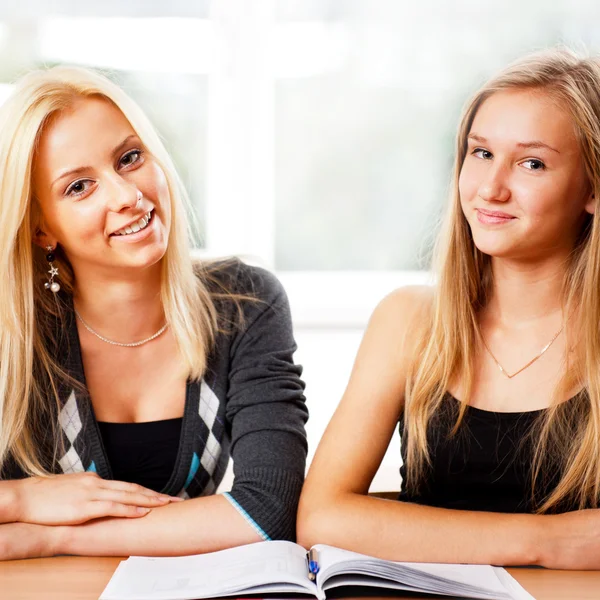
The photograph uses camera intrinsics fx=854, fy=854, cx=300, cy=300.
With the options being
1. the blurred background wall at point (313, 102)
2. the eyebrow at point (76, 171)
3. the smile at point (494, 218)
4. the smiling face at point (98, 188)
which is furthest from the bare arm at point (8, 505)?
the blurred background wall at point (313, 102)

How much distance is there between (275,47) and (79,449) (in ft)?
7.26

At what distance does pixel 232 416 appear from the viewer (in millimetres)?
1794

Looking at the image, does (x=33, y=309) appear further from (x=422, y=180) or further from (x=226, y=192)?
(x=422, y=180)

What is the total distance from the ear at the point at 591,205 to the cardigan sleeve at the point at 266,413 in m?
0.68

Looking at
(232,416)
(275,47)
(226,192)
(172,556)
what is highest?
(275,47)

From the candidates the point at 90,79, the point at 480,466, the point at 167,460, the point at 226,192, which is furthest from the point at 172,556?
the point at 226,192

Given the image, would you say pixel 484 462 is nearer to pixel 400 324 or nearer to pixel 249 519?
pixel 400 324

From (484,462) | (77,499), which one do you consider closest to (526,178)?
(484,462)

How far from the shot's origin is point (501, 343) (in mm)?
A: 1745

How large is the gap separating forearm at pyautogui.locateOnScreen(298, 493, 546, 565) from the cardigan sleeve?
116mm

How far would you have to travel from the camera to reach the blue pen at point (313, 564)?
4.03 ft

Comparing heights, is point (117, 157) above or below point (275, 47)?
below

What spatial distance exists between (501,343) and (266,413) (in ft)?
1.64

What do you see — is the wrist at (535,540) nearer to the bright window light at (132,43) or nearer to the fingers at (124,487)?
the fingers at (124,487)
